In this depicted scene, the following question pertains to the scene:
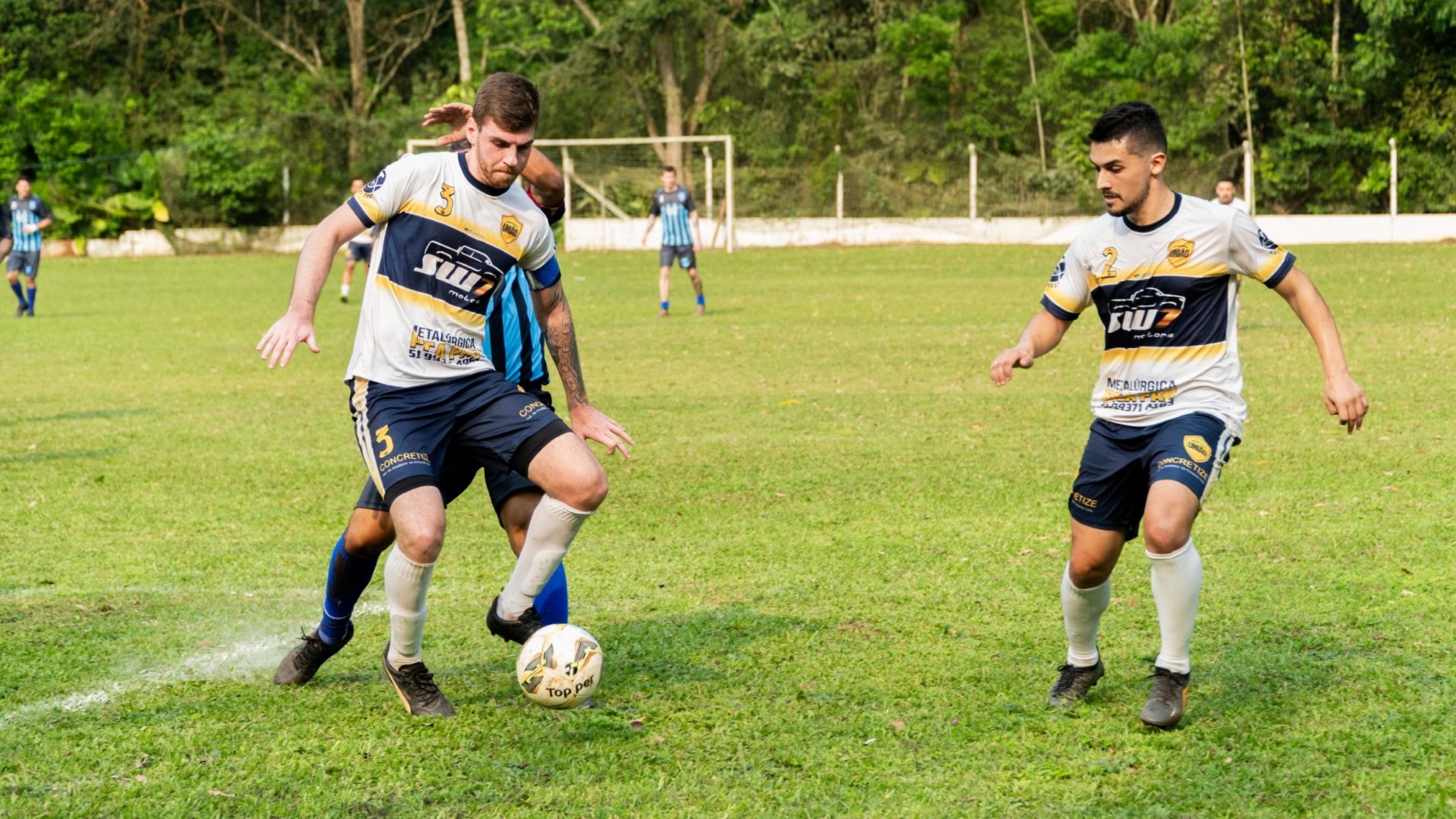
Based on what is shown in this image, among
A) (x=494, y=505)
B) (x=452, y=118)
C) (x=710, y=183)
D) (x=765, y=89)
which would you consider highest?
(x=765, y=89)

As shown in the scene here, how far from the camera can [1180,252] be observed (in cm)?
472

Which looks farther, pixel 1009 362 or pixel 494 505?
pixel 494 505

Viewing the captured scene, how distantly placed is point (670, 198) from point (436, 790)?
18.8m

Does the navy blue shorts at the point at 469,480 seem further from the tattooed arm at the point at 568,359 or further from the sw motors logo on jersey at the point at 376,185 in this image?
the sw motors logo on jersey at the point at 376,185

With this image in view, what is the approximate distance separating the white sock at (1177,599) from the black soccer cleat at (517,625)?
2079 millimetres

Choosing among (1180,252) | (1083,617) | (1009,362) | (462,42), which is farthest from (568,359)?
(462,42)

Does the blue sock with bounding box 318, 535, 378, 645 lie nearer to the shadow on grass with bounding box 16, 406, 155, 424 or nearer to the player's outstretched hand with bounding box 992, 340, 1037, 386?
the player's outstretched hand with bounding box 992, 340, 1037, 386

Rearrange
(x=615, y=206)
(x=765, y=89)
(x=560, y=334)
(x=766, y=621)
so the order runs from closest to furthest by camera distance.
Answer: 1. (x=560, y=334)
2. (x=766, y=621)
3. (x=615, y=206)
4. (x=765, y=89)

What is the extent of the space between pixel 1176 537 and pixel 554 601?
86.8 inches

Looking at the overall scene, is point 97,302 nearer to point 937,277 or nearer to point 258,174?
point 937,277

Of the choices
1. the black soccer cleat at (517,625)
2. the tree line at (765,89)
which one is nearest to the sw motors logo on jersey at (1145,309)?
the black soccer cleat at (517,625)

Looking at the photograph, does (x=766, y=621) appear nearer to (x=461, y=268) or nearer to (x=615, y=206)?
(x=461, y=268)

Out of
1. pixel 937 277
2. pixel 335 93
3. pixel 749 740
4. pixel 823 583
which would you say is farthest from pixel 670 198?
pixel 335 93

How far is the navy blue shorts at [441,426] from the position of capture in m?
4.73
